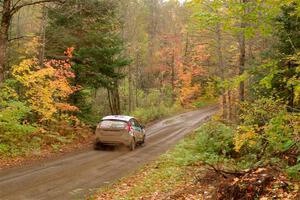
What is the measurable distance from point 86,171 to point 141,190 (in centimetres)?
411

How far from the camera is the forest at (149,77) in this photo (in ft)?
32.8

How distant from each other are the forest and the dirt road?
7.55 ft

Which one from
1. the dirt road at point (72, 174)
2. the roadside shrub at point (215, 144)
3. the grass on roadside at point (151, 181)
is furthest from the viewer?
the roadside shrub at point (215, 144)

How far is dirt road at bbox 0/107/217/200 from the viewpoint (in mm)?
10648

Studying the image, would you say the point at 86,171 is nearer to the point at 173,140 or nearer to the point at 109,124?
the point at 109,124

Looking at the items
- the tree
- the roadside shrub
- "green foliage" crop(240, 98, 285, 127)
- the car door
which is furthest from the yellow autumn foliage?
"green foliage" crop(240, 98, 285, 127)

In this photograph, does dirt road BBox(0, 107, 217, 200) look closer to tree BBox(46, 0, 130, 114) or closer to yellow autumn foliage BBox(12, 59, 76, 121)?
yellow autumn foliage BBox(12, 59, 76, 121)

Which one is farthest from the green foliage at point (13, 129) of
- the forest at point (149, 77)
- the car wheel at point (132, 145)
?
the car wheel at point (132, 145)

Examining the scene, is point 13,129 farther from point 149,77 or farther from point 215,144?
point 149,77

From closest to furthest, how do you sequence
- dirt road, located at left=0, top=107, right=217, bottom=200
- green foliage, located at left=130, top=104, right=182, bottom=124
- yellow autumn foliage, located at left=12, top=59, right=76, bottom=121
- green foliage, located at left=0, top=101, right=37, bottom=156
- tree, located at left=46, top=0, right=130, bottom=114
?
1. dirt road, located at left=0, top=107, right=217, bottom=200
2. green foliage, located at left=0, top=101, right=37, bottom=156
3. yellow autumn foliage, located at left=12, top=59, right=76, bottom=121
4. tree, located at left=46, top=0, right=130, bottom=114
5. green foliage, located at left=130, top=104, right=182, bottom=124

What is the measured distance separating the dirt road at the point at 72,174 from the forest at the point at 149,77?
7.55 feet

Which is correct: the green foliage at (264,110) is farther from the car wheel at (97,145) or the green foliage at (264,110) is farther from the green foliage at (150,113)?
the green foliage at (150,113)

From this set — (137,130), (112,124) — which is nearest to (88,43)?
(137,130)

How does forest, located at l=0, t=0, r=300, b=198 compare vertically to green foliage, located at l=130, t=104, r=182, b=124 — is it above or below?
above
